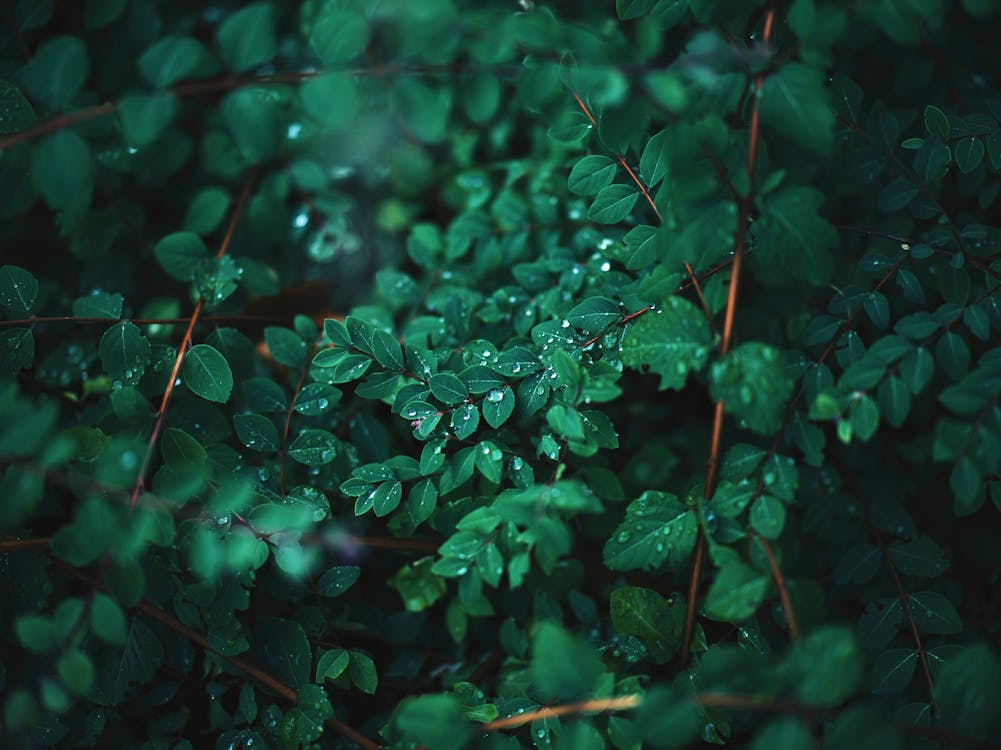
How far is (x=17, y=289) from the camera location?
156 centimetres

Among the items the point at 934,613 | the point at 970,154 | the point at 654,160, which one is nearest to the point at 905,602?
the point at 934,613

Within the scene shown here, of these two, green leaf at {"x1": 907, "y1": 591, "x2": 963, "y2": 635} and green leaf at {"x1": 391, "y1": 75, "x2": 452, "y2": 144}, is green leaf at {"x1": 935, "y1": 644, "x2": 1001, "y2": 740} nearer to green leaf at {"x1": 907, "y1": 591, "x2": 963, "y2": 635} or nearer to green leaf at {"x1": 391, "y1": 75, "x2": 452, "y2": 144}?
green leaf at {"x1": 907, "y1": 591, "x2": 963, "y2": 635}

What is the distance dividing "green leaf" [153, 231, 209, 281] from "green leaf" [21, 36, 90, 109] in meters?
0.67

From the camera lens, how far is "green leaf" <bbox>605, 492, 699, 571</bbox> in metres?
1.32

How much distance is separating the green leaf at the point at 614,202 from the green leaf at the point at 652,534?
61 cm

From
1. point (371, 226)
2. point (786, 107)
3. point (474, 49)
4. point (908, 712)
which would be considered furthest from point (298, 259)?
point (908, 712)

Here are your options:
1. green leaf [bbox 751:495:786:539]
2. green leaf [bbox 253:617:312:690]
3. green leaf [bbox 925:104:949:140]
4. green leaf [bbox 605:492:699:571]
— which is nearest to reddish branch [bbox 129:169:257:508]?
green leaf [bbox 253:617:312:690]

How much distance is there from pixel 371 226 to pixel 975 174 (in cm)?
186

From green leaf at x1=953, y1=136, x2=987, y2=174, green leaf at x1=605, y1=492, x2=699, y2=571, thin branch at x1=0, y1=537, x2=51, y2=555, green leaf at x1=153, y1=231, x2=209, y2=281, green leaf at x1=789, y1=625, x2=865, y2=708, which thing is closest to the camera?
green leaf at x1=789, y1=625, x2=865, y2=708

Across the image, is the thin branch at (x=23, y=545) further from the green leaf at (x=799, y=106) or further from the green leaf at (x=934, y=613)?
the green leaf at (x=934, y=613)

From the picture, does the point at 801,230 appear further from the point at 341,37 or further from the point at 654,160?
the point at 341,37

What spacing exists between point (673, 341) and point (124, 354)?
115 cm

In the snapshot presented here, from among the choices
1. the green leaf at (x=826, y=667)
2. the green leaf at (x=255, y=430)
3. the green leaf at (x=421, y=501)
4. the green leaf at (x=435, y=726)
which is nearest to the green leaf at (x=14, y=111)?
the green leaf at (x=255, y=430)

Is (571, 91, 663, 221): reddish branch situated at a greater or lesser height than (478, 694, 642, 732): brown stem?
greater
